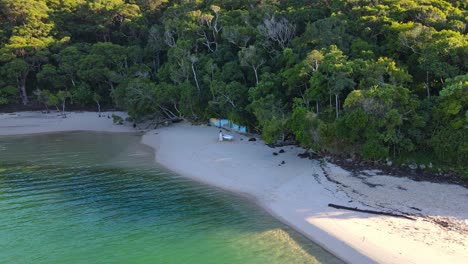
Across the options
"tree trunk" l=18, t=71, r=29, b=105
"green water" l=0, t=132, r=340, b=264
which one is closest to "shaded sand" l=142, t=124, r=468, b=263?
"green water" l=0, t=132, r=340, b=264

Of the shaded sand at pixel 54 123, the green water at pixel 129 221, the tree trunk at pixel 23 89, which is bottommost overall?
the green water at pixel 129 221

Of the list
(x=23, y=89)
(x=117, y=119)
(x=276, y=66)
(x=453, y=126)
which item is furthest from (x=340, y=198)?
(x=23, y=89)

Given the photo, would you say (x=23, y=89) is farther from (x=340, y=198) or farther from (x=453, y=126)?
(x=453, y=126)


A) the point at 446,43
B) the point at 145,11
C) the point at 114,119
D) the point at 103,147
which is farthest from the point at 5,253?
the point at 145,11

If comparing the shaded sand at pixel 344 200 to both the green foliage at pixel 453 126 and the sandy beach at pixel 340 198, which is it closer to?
the sandy beach at pixel 340 198

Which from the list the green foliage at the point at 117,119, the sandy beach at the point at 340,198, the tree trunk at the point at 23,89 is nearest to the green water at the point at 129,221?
the sandy beach at the point at 340,198

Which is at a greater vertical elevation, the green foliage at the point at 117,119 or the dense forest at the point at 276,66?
the dense forest at the point at 276,66
